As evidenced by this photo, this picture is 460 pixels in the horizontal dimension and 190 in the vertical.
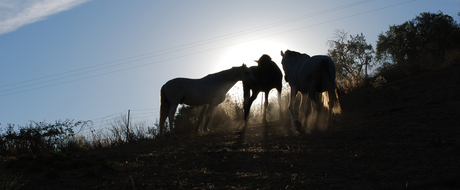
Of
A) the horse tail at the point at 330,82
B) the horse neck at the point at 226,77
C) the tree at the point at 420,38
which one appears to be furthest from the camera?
the tree at the point at 420,38

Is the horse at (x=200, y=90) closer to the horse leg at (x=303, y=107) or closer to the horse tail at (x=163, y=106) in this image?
the horse tail at (x=163, y=106)

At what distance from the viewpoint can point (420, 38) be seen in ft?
123

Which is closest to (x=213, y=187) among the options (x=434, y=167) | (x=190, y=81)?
(x=434, y=167)

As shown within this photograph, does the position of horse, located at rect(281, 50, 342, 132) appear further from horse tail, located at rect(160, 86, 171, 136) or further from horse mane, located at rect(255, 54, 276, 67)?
horse tail, located at rect(160, 86, 171, 136)

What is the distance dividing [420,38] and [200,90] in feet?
115

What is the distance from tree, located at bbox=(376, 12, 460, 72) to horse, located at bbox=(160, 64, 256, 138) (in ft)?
88.1

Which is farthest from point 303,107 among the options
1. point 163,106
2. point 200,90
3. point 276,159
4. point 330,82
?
point 276,159

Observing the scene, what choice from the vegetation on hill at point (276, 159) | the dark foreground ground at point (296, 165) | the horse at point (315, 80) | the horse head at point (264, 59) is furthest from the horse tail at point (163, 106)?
the horse at point (315, 80)

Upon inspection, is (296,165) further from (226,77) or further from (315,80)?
(226,77)

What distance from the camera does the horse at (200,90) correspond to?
10.3m

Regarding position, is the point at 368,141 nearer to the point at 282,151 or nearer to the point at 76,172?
the point at 282,151

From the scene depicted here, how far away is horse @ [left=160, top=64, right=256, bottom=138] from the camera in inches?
405

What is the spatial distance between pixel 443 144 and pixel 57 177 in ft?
18.7

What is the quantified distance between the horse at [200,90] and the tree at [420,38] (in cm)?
2686
